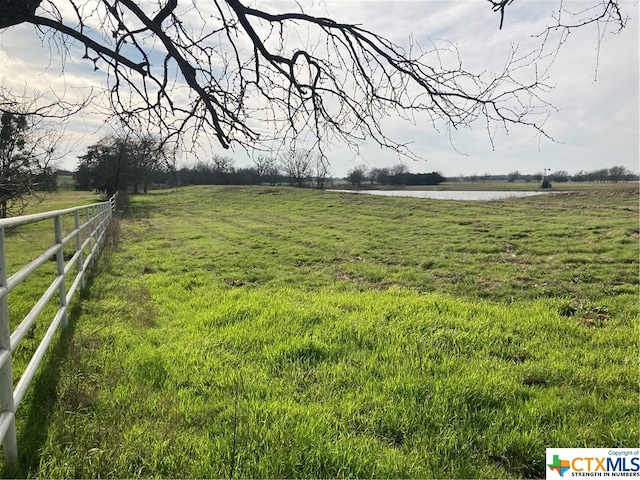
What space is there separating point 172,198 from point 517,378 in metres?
42.7

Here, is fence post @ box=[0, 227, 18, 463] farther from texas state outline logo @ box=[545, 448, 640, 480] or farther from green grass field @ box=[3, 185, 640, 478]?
texas state outline logo @ box=[545, 448, 640, 480]

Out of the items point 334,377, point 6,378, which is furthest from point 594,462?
point 6,378

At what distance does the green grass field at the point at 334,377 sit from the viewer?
2.34 m

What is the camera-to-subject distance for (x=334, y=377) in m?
3.32

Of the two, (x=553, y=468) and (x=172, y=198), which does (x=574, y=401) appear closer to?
(x=553, y=468)

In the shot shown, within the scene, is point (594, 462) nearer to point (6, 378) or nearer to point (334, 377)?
point (334, 377)

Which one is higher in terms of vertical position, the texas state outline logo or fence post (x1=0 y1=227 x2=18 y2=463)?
fence post (x1=0 y1=227 x2=18 y2=463)

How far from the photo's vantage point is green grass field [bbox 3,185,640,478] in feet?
7.68

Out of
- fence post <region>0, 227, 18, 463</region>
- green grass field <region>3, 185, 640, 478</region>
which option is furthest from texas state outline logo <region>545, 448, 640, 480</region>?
fence post <region>0, 227, 18, 463</region>

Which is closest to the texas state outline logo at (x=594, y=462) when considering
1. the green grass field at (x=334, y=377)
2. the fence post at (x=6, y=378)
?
the green grass field at (x=334, y=377)

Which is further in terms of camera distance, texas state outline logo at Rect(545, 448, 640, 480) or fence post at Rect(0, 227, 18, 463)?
texas state outline logo at Rect(545, 448, 640, 480)

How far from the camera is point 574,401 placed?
299 cm

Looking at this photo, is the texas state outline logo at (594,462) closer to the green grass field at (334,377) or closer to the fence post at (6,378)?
the green grass field at (334,377)

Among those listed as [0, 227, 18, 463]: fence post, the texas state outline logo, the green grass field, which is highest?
[0, 227, 18, 463]: fence post
